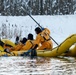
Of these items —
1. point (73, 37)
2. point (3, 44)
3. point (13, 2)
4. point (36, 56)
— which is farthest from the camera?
point (13, 2)

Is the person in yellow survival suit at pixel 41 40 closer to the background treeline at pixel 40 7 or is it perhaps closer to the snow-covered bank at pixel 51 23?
the snow-covered bank at pixel 51 23

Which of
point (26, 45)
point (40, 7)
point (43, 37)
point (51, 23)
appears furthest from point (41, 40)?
point (40, 7)

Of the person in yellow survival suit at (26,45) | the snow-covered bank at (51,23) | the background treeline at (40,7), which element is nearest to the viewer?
the person in yellow survival suit at (26,45)

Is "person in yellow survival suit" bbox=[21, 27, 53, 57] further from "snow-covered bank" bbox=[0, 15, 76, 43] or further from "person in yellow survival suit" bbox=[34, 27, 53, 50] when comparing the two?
"snow-covered bank" bbox=[0, 15, 76, 43]

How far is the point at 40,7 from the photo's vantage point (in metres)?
46.8

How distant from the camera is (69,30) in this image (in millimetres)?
29641

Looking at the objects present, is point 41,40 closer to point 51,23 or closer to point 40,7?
point 51,23

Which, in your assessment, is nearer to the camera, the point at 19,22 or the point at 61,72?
the point at 61,72

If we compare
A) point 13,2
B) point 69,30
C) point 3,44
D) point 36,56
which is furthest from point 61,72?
point 13,2

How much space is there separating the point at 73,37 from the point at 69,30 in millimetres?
18408

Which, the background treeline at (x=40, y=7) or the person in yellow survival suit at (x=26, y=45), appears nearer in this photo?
the person in yellow survival suit at (x=26, y=45)

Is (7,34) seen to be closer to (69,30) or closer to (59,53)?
(69,30)

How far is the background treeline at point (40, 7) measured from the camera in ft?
152

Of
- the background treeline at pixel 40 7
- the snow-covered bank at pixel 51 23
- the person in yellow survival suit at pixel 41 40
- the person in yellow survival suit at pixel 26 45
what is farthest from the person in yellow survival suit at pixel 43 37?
the background treeline at pixel 40 7
